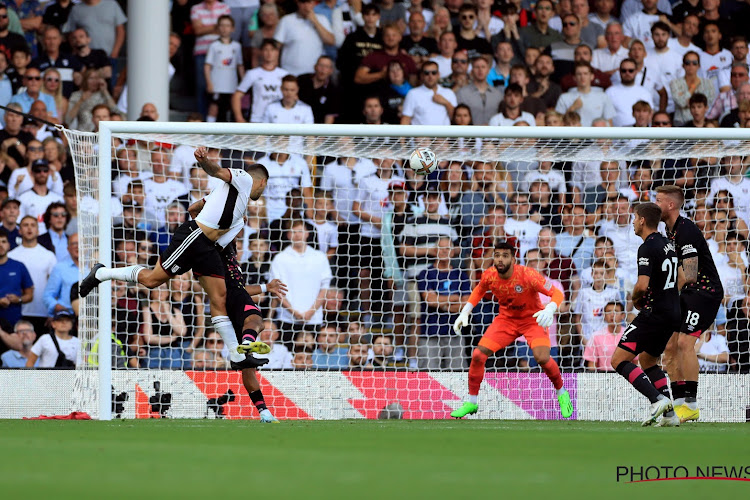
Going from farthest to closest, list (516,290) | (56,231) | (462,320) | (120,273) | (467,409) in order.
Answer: (56,231) → (516,290) → (462,320) → (467,409) → (120,273)

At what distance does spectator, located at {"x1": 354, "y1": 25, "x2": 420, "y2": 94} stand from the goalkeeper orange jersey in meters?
4.23

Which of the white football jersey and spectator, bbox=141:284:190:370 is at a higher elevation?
the white football jersey

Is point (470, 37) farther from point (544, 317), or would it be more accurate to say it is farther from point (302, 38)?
point (544, 317)

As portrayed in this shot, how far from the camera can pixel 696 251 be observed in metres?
9.56

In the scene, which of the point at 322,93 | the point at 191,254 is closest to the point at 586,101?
the point at 322,93

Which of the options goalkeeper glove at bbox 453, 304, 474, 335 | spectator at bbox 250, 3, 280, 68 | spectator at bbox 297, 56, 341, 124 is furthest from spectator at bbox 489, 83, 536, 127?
goalkeeper glove at bbox 453, 304, 474, 335

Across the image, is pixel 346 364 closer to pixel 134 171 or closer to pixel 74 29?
pixel 134 171

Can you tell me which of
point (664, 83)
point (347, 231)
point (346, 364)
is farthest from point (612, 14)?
point (346, 364)

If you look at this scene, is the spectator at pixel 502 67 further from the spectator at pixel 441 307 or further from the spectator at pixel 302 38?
the spectator at pixel 441 307

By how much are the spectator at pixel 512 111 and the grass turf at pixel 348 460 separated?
6.02 m

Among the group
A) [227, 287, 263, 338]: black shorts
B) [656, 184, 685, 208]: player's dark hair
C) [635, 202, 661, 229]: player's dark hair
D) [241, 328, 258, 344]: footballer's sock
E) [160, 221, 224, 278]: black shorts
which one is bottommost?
[241, 328, 258, 344]: footballer's sock

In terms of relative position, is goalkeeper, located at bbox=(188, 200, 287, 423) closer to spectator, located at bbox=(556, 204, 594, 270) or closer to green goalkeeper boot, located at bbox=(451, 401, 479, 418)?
green goalkeeper boot, located at bbox=(451, 401, 479, 418)

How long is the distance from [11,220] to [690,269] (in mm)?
6881

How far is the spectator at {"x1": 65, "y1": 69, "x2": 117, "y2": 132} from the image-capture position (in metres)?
13.3
